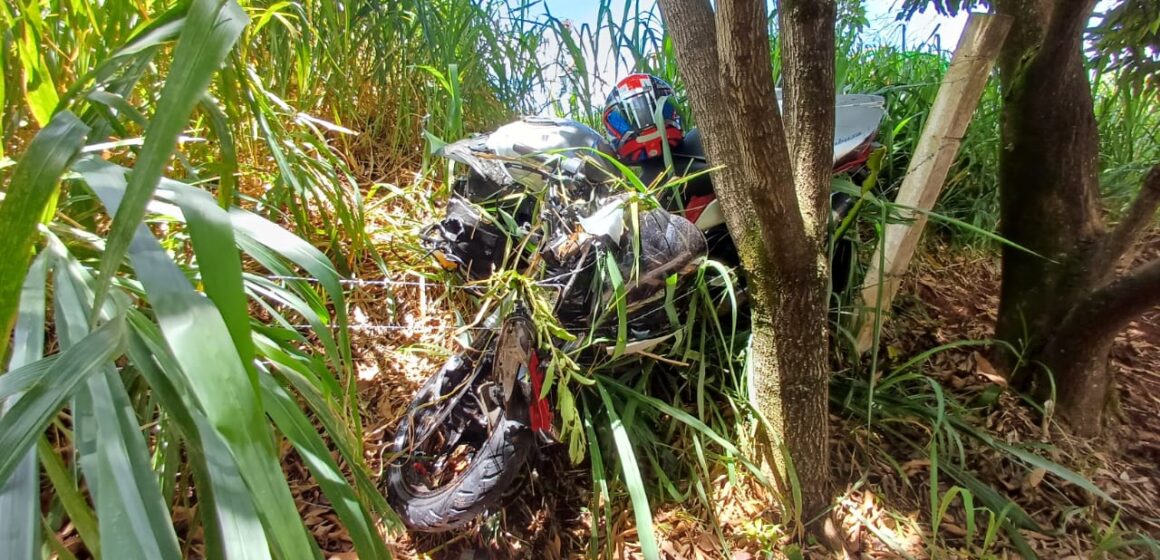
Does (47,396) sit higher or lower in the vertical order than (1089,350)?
higher

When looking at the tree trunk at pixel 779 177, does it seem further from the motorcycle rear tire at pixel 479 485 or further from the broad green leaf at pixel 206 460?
the broad green leaf at pixel 206 460

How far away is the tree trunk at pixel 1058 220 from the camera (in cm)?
157

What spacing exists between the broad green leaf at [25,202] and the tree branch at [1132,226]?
2009 mm

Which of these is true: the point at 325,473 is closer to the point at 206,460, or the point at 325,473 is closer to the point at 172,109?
the point at 206,460

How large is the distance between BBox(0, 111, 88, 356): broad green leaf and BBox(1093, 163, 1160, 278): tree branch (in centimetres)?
201

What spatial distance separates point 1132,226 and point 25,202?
6.99 ft

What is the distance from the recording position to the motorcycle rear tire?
1350 mm

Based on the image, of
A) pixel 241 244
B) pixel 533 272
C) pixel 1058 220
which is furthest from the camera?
pixel 1058 220

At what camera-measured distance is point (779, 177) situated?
1174 mm

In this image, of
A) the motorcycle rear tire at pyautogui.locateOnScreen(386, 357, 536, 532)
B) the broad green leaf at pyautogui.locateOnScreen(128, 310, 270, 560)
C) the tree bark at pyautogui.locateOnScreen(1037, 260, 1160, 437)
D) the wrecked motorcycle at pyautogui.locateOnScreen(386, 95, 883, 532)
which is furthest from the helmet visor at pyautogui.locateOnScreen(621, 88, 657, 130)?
the broad green leaf at pyautogui.locateOnScreen(128, 310, 270, 560)

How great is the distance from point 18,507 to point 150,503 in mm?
97

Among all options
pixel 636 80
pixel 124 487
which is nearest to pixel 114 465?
pixel 124 487

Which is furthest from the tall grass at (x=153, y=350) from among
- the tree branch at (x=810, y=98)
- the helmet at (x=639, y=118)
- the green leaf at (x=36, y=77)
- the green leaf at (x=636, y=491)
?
the helmet at (x=639, y=118)

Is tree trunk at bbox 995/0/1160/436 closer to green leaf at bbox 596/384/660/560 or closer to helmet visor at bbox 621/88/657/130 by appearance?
helmet visor at bbox 621/88/657/130
